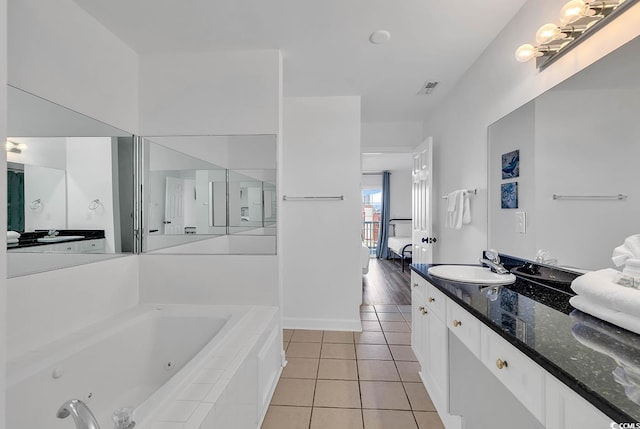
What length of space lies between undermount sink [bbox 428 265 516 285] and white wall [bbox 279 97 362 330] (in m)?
1.22

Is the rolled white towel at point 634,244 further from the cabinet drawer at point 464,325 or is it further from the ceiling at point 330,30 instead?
the ceiling at point 330,30

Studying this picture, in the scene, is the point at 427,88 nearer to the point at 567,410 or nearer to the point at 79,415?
the point at 567,410

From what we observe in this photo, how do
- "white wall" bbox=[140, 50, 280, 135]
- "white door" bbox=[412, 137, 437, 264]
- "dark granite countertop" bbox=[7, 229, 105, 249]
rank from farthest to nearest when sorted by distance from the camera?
"white door" bbox=[412, 137, 437, 264]
"white wall" bbox=[140, 50, 280, 135]
"dark granite countertop" bbox=[7, 229, 105, 249]

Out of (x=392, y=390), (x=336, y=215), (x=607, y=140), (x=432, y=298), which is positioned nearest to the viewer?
(x=607, y=140)

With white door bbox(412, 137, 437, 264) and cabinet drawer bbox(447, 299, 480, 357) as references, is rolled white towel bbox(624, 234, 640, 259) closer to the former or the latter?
cabinet drawer bbox(447, 299, 480, 357)

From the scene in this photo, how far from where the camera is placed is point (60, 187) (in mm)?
1633

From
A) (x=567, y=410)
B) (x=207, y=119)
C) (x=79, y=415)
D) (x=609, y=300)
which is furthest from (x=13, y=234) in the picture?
(x=609, y=300)

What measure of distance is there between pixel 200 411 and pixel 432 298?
1.32 meters

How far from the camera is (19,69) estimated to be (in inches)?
56.4

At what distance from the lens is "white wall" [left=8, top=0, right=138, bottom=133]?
1451 mm

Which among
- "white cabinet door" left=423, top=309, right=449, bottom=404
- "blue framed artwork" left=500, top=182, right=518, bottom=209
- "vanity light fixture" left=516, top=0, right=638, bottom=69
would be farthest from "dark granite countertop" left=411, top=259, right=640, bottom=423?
"vanity light fixture" left=516, top=0, right=638, bottom=69

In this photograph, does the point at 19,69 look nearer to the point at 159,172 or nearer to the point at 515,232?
the point at 159,172

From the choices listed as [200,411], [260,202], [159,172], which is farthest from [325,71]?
[200,411]

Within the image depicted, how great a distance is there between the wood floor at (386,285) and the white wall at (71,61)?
3379mm
